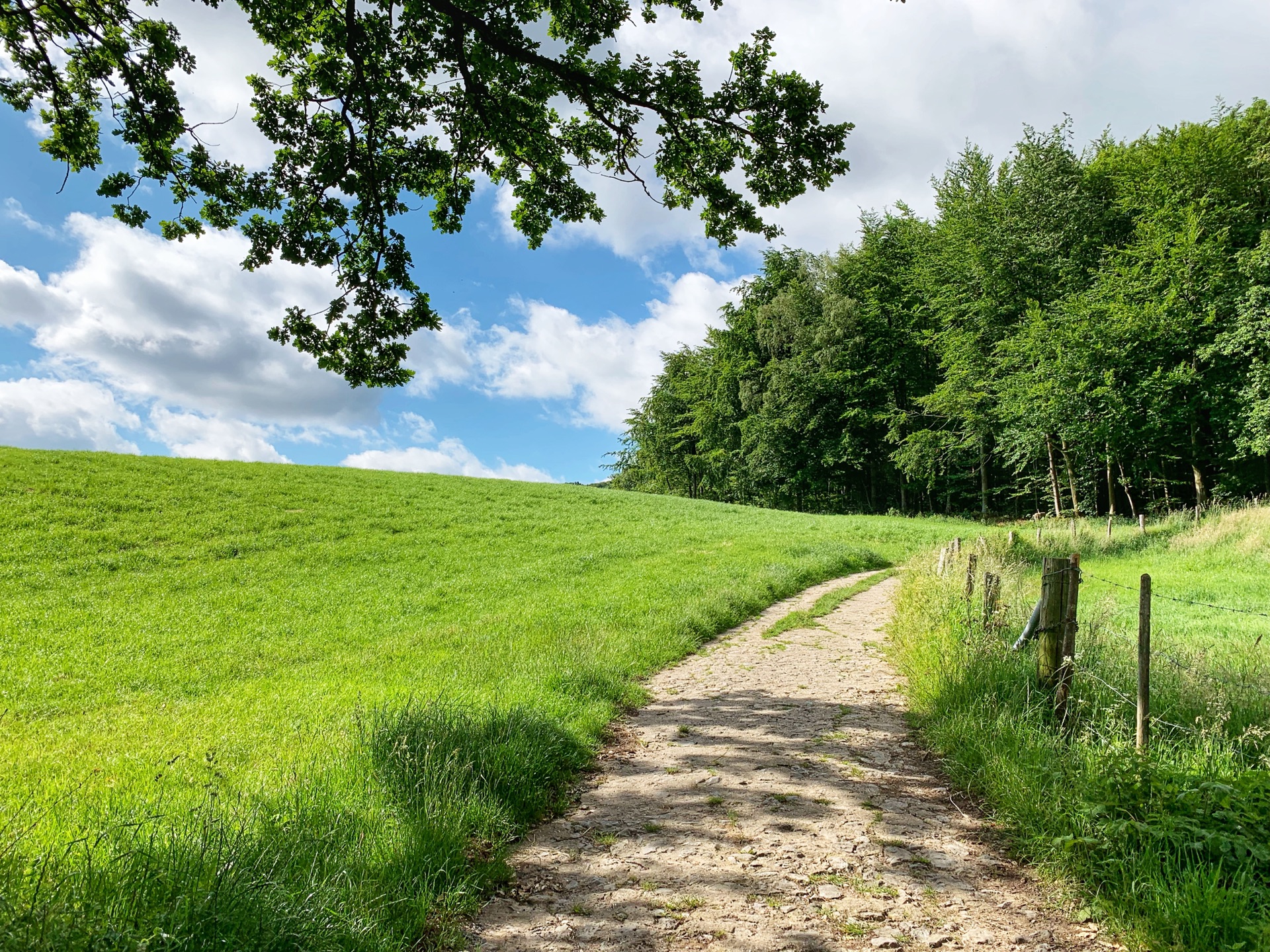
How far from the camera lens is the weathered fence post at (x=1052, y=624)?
232 inches

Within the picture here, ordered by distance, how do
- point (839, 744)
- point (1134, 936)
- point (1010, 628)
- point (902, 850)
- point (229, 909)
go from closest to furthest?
point (229, 909) < point (1134, 936) < point (902, 850) < point (839, 744) < point (1010, 628)

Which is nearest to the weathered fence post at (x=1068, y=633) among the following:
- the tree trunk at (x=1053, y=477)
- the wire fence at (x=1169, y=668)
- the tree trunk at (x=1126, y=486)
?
the wire fence at (x=1169, y=668)

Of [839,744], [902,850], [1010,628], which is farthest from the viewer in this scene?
[1010,628]

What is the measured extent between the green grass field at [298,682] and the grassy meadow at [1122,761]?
3546mm

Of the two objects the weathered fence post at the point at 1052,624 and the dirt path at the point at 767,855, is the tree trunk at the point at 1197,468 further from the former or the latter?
the dirt path at the point at 767,855

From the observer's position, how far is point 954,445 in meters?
41.5

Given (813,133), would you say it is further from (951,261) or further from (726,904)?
(951,261)

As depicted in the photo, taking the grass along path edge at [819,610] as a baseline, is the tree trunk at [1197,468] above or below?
above

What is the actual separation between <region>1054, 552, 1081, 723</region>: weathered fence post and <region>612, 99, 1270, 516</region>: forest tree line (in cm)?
3074

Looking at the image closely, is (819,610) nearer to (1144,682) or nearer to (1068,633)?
(1068,633)

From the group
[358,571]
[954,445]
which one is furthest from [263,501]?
[954,445]

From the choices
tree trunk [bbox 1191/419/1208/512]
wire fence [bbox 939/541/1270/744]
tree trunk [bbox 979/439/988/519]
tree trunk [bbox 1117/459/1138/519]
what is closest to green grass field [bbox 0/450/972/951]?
wire fence [bbox 939/541/1270/744]

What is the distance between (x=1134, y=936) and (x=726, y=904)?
2146 millimetres

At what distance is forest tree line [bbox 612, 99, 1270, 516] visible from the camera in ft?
100
